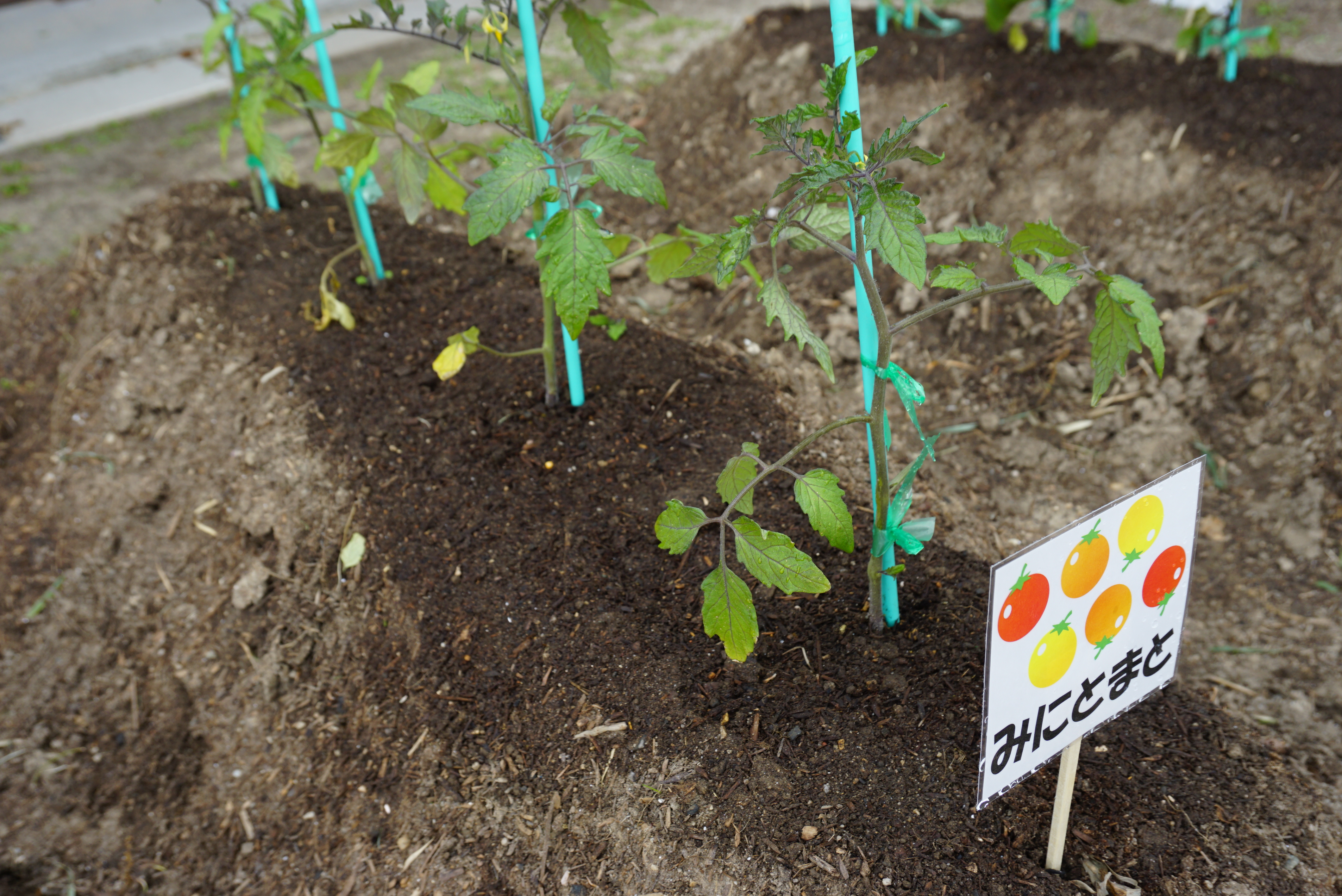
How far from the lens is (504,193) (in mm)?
1533

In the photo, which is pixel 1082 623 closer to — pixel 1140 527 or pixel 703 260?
pixel 1140 527

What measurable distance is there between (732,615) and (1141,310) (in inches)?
31.2

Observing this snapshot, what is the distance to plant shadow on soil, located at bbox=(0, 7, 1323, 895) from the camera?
156 centimetres

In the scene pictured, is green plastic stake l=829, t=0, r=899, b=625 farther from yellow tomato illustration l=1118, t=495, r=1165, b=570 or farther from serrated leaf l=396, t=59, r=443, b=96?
serrated leaf l=396, t=59, r=443, b=96

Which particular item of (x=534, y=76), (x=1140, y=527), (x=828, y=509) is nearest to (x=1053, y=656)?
(x=1140, y=527)

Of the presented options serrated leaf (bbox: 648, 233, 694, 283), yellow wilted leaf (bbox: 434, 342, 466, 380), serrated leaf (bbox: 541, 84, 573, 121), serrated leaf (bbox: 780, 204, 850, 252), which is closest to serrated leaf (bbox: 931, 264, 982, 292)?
serrated leaf (bbox: 780, 204, 850, 252)

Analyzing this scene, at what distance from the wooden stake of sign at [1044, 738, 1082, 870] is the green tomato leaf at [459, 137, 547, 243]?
1.09 m

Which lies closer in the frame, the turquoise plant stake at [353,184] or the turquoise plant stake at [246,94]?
the turquoise plant stake at [353,184]

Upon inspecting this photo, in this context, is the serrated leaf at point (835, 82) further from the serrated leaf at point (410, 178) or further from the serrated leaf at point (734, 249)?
the serrated leaf at point (410, 178)

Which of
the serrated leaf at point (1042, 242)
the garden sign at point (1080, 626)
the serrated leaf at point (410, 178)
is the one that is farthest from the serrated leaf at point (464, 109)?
the garden sign at point (1080, 626)

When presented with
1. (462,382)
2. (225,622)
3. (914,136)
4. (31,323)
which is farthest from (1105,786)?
(31,323)

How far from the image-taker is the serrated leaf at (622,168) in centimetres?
160

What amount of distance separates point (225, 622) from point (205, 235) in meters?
1.44

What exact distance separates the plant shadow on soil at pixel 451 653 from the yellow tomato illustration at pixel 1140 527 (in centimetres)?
44
